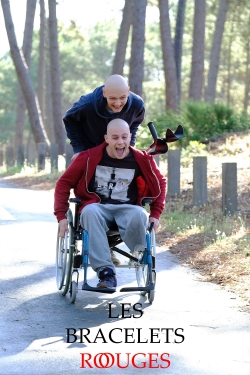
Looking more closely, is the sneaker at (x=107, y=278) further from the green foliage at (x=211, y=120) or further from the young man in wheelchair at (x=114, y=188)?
the green foliage at (x=211, y=120)

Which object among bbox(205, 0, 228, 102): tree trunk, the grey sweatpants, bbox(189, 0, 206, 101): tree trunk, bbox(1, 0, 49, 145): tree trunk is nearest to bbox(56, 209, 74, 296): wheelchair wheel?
the grey sweatpants

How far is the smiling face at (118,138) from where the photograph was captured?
22.5 feet

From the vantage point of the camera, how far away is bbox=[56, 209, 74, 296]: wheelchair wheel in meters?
6.91

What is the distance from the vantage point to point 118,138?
271 inches

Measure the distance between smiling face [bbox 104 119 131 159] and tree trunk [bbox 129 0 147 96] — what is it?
17.0 metres

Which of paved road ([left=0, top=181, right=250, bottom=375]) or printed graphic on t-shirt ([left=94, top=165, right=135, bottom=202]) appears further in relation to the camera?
printed graphic on t-shirt ([left=94, top=165, right=135, bottom=202])

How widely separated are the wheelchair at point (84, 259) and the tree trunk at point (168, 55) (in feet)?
75.1

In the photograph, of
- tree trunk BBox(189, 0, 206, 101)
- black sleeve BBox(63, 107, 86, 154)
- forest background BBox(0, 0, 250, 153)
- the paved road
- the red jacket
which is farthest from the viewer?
tree trunk BBox(189, 0, 206, 101)

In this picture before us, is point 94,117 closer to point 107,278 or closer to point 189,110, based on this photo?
point 107,278

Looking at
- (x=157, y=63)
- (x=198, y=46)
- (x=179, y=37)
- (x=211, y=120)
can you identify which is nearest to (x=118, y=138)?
(x=211, y=120)

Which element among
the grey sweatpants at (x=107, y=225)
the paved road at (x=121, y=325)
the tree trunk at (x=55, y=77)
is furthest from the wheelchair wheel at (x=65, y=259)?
the tree trunk at (x=55, y=77)

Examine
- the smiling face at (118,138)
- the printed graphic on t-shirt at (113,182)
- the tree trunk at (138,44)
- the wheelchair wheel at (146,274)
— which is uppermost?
the tree trunk at (138,44)

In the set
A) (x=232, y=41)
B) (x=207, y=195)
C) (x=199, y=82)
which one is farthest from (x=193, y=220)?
(x=232, y=41)

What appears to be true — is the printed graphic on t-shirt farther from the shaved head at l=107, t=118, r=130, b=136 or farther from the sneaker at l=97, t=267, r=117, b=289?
the sneaker at l=97, t=267, r=117, b=289
